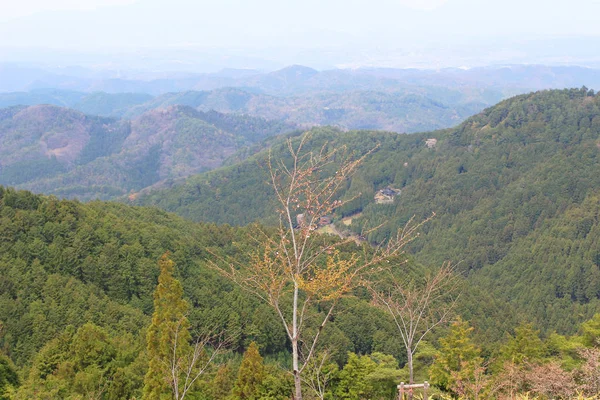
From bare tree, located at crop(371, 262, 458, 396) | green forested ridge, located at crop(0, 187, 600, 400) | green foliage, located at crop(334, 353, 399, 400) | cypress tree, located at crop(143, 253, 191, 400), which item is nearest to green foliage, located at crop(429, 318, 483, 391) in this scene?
green forested ridge, located at crop(0, 187, 600, 400)

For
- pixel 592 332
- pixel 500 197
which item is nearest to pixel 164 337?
pixel 592 332

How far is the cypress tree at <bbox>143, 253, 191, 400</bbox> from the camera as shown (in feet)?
74.4

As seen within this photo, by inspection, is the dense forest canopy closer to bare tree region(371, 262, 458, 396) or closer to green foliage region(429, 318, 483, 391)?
green foliage region(429, 318, 483, 391)

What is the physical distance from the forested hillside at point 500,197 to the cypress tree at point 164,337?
48558 millimetres

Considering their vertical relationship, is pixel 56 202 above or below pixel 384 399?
above

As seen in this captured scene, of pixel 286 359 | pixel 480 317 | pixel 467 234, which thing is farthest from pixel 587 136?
pixel 286 359

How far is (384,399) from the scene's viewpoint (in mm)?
25875

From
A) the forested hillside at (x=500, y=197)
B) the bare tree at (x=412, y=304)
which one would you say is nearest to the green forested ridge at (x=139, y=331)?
the bare tree at (x=412, y=304)

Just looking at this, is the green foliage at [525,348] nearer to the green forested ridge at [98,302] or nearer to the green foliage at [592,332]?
the green foliage at [592,332]

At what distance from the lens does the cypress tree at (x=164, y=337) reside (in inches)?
893

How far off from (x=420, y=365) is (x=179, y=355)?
49.0 ft

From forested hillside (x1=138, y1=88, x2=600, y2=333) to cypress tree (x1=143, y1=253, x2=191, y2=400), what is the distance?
48.6 m

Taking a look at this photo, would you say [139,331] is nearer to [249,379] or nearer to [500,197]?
[249,379]

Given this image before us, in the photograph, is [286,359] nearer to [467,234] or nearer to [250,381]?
[250,381]
